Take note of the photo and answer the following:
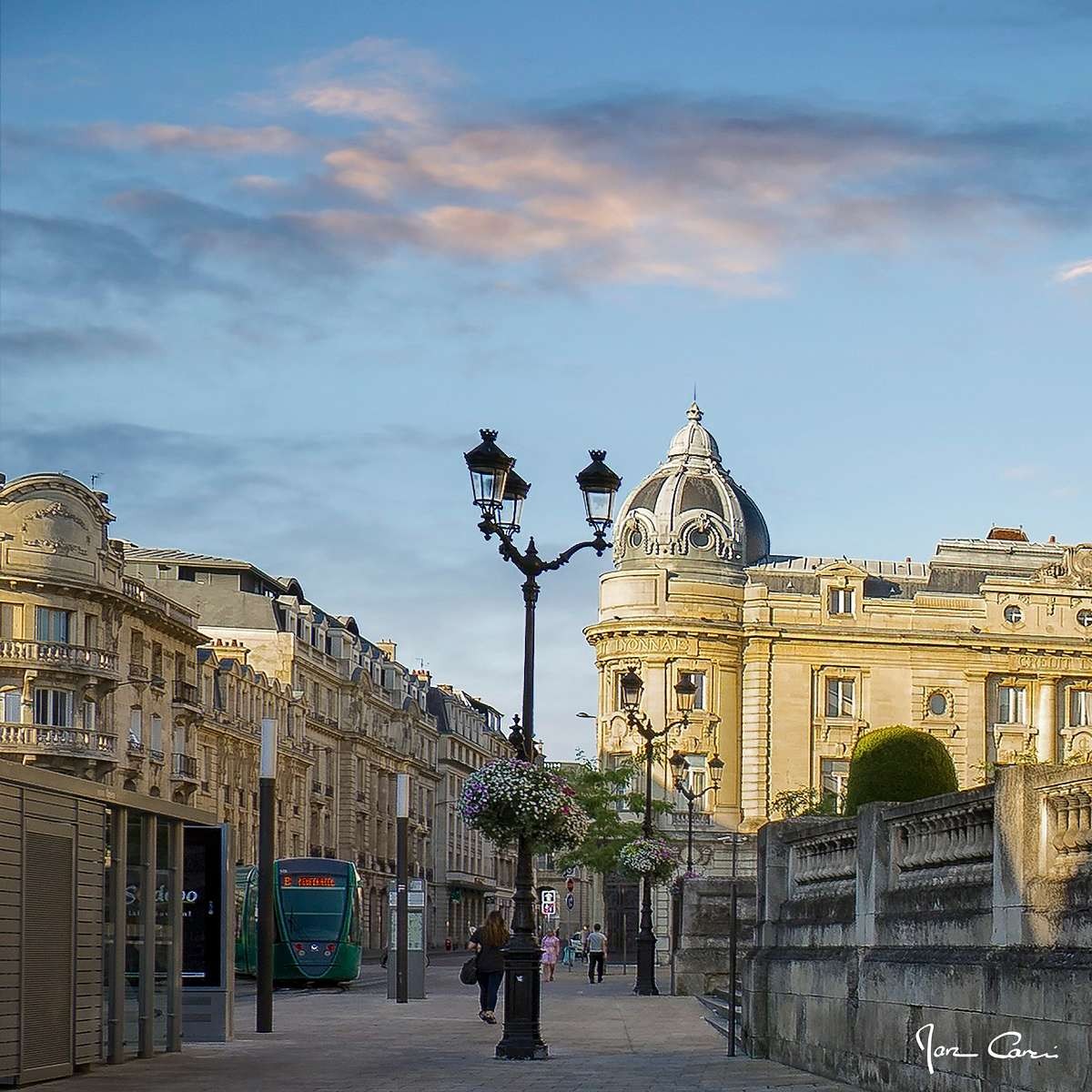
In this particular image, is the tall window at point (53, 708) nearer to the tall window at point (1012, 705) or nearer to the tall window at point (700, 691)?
the tall window at point (700, 691)

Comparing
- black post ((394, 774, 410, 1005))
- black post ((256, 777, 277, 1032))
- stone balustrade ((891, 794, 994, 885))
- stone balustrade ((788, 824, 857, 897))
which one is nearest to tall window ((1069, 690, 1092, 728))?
black post ((394, 774, 410, 1005))

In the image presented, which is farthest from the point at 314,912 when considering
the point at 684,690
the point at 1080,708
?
the point at 1080,708

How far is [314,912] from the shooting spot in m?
59.3

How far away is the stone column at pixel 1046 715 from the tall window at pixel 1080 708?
1.04 meters

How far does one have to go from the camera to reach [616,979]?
6894cm

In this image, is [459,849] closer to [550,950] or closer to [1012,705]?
[1012,705]

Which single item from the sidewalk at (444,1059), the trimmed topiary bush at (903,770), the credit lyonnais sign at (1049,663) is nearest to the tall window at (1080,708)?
the credit lyonnais sign at (1049,663)

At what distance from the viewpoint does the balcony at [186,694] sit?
278ft

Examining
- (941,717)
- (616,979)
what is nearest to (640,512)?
(941,717)

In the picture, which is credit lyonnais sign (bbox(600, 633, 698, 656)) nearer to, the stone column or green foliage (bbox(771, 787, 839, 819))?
green foliage (bbox(771, 787, 839, 819))

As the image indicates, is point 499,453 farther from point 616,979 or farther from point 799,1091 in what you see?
point 616,979

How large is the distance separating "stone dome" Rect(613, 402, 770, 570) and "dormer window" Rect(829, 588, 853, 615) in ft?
16.4

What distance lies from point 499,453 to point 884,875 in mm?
8907

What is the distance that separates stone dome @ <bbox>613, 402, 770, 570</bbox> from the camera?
4112 inches
